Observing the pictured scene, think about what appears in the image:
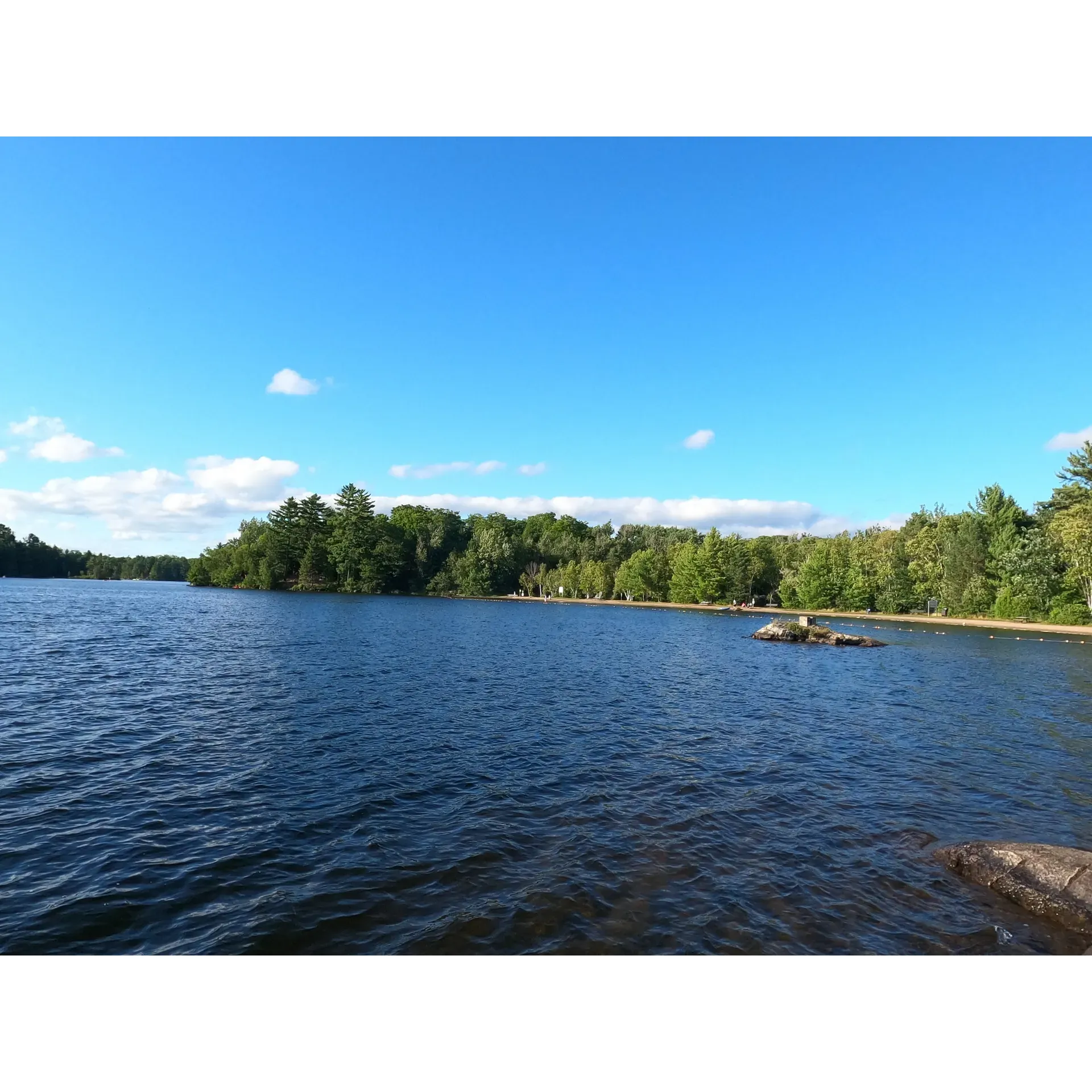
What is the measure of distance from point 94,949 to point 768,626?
72.5 m

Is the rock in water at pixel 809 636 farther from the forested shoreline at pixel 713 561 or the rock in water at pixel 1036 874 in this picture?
the rock in water at pixel 1036 874

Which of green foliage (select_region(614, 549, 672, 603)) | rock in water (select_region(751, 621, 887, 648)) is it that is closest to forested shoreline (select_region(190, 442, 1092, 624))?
green foliage (select_region(614, 549, 672, 603))

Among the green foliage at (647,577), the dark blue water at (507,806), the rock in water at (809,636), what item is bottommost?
the dark blue water at (507,806)

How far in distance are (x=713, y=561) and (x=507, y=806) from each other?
125562 mm

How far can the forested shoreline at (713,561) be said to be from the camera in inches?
3418

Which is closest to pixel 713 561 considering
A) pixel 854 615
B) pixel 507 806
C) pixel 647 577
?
pixel 647 577

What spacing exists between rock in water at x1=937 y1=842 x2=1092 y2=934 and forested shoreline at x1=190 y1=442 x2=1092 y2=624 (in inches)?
3322

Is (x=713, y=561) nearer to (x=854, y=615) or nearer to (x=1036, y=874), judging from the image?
(x=854, y=615)

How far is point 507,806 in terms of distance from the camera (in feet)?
51.4

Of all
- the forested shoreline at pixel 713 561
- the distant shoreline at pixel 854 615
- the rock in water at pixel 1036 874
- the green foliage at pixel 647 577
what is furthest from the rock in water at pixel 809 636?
the green foliage at pixel 647 577

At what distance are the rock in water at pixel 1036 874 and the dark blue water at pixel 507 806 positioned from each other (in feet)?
1.69

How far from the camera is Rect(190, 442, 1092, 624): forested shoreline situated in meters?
86.8

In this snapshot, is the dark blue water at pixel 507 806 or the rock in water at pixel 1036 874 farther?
the rock in water at pixel 1036 874

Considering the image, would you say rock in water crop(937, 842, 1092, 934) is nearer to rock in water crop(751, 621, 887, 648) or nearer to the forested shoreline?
rock in water crop(751, 621, 887, 648)
